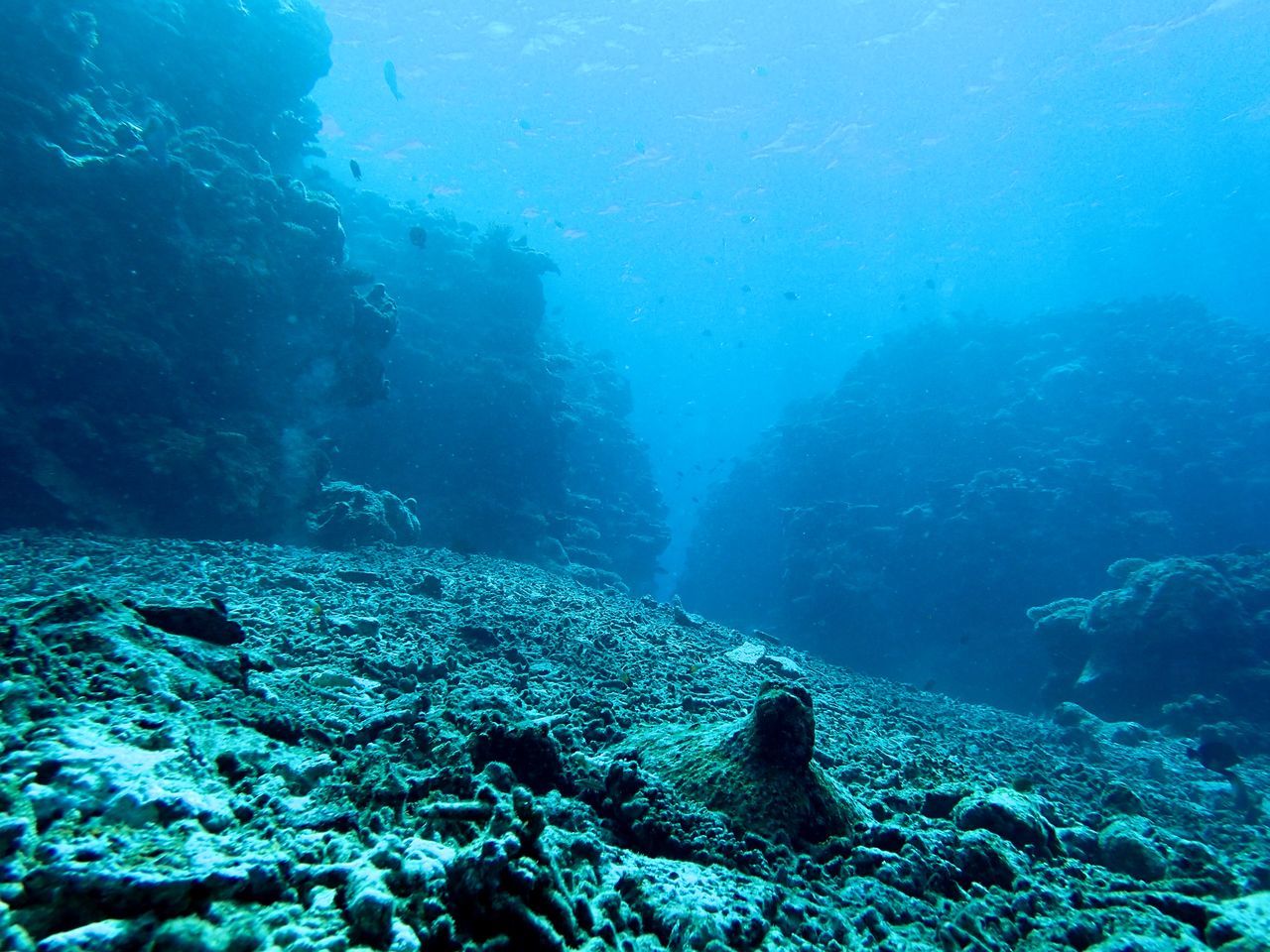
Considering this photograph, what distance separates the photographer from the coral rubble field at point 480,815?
1.83m


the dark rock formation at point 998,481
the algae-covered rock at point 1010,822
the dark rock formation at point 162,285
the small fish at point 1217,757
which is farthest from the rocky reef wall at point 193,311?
the small fish at point 1217,757

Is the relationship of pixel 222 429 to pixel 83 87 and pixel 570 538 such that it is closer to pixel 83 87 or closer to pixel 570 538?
pixel 83 87

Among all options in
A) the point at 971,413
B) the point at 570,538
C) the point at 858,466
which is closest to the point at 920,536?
the point at 858,466

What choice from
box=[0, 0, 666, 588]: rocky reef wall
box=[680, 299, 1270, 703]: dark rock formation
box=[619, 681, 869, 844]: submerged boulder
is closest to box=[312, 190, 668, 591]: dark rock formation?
box=[0, 0, 666, 588]: rocky reef wall

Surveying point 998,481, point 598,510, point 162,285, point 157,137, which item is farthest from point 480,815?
point 998,481

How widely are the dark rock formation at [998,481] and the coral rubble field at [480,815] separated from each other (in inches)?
698

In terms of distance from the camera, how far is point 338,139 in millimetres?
42500

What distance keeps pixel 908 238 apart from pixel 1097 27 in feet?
69.0

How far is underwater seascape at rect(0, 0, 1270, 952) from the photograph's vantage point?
2.68 meters

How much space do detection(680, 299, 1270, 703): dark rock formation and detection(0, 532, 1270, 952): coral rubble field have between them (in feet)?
58.2

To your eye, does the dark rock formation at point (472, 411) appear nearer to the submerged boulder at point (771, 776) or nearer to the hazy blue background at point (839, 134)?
the hazy blue background at point (839, 134)

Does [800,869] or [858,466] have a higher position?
[858,466]

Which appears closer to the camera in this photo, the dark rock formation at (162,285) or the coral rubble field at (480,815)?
the coral rubble field at (480,815)

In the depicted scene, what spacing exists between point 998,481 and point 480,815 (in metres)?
28.6
